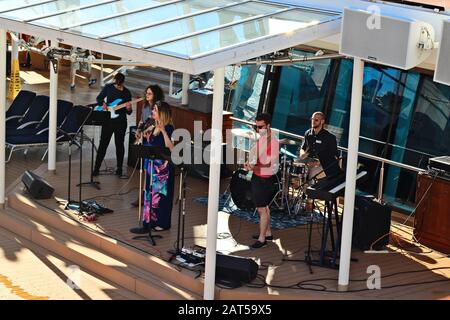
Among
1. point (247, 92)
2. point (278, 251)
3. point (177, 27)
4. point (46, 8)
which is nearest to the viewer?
point (177, 27)

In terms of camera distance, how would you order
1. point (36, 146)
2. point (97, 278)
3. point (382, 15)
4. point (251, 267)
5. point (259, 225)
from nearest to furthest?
point (382, 15) → point (251, 267) → point (97, 278) → point (259, 225) → point (36, 146)

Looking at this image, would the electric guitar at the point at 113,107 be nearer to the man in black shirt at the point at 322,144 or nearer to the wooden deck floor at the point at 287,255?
the wooden deck floor at the point at 287,255

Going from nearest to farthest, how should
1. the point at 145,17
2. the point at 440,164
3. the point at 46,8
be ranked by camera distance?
the point at 145,17 → the point at 440,164 → the point at 46,8

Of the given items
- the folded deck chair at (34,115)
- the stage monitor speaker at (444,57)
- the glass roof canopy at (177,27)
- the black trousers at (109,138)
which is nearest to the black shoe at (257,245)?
the glass roof canopy at (177,27)

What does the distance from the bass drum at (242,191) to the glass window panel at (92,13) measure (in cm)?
258

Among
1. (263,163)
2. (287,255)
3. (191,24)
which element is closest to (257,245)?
(287,255)

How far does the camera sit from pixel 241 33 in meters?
10.9

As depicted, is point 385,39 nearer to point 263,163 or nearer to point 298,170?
point 263,163

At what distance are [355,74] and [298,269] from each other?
7.87 ft

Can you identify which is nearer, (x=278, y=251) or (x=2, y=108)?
(x=278, y=251)

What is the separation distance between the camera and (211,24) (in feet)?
37.3

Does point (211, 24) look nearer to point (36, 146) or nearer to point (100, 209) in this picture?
point (100, 209)

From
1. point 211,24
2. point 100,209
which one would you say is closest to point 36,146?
point 100,209

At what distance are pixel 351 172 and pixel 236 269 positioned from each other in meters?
1.60
